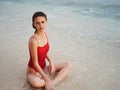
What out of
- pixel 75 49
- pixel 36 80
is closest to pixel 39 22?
pixel 36 80

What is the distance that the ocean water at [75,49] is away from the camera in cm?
306

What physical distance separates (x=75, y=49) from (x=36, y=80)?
1612 millimetres

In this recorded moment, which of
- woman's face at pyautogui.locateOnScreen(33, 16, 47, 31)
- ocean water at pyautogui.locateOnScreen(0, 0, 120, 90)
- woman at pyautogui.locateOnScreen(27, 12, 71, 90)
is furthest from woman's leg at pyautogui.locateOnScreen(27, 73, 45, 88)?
woman's face at pyautogui.locateOnScreen(33, 16, 47, 31)

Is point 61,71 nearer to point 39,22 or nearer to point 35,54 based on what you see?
point 35,54

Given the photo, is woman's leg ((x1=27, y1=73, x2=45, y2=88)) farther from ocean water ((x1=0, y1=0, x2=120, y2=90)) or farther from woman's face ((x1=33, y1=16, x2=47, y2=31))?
woman's face ((x1=33, y1=16, x2=47, y2=31))

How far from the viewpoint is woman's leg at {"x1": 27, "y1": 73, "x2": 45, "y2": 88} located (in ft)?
9.20

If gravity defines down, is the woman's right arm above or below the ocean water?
above

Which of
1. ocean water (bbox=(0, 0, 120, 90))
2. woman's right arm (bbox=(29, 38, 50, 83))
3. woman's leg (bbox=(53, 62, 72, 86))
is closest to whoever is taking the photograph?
woman's right arm (bbox=(29, 38, 50, 83))

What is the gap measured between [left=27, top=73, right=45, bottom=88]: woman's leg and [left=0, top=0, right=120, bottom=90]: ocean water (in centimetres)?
13

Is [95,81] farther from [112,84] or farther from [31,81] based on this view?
[31,81]

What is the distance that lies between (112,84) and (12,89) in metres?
1.33

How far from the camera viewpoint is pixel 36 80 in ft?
9.25

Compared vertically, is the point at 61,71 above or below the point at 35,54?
below

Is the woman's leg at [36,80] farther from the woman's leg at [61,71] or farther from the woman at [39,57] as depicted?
the woman's leg at [61,71]
